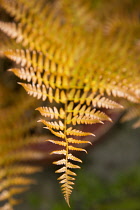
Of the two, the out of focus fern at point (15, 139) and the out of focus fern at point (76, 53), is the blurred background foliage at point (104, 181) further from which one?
the out of focus fern at point (76, 53)

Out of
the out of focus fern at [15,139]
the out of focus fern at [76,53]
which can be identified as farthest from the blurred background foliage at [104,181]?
the out of focus fern at [76,53]

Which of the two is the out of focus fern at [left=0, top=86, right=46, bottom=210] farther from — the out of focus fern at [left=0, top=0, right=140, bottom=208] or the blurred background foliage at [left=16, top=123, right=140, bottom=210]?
the blurred background foliage at [left=16, top=123, right=140, bottom=210]

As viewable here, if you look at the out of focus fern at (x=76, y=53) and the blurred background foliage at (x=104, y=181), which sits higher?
the out of focus fern at (x=76, y=53)

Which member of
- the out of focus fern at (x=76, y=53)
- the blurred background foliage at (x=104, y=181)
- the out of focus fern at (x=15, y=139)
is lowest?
the blurred background foliage at (x=104, y=181)

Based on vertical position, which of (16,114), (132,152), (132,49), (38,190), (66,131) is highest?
(132,49)

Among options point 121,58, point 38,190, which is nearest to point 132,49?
point 121,58

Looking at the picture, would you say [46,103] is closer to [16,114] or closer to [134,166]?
[16,114]

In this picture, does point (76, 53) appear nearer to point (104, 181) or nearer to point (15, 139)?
point (15, 139)

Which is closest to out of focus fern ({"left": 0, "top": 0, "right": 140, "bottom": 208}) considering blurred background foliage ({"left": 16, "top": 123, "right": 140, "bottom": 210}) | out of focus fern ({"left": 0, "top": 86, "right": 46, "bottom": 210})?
out of focus fern ({"left": 0, "top": 86, "right": 46, "bottom": 210})

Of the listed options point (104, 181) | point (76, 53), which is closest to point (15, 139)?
point (76, 53)
